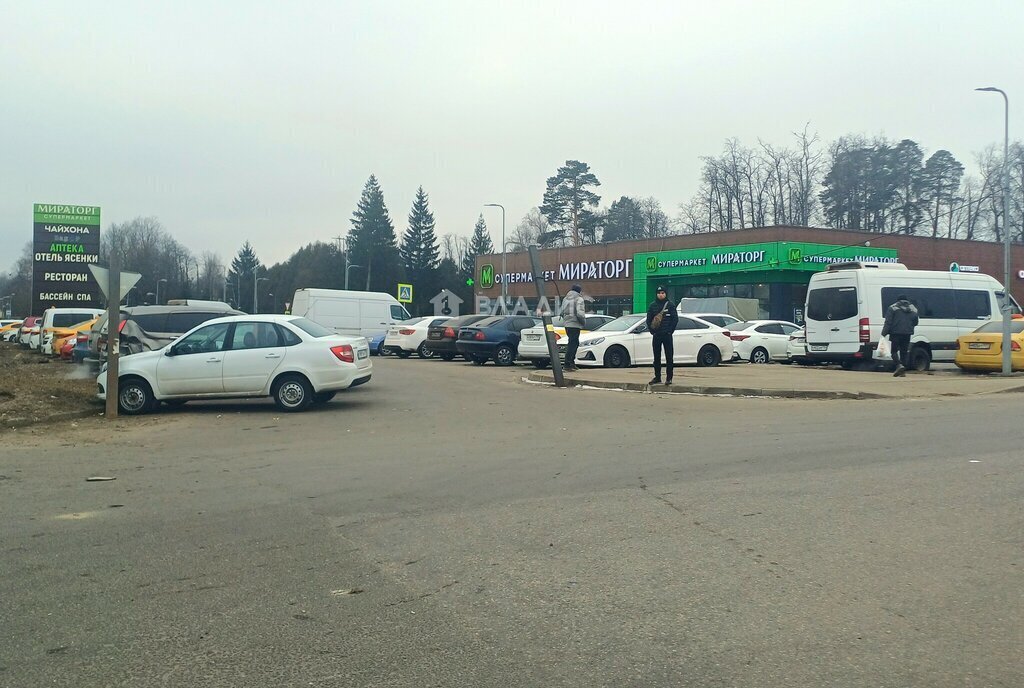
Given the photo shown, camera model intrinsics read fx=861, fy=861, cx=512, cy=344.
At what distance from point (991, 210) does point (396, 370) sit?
2364 inches

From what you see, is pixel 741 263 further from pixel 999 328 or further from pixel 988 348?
pixel 988 348

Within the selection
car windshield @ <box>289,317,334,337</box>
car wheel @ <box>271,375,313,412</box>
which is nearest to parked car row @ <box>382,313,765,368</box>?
car windshield @ <box>289,317,334,337</box>

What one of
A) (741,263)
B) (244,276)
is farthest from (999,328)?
(244,276)

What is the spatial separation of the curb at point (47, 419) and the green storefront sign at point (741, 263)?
38.3 metres

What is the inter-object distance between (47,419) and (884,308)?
17.7 m

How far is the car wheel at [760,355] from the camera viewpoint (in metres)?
26.0

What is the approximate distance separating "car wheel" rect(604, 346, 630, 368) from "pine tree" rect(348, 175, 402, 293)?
236ft

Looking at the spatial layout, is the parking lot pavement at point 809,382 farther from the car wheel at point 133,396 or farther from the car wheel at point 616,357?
the car wheel at point 133,396

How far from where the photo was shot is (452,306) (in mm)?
37406

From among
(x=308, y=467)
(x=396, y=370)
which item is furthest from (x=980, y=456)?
(x=396, y=370)

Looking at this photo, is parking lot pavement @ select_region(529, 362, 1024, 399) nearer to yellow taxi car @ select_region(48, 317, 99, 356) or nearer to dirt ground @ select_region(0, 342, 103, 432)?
dirt ground @ select_region(0, 342, 103, 432)

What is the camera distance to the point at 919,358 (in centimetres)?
2061

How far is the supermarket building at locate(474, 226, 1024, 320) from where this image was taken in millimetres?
46312

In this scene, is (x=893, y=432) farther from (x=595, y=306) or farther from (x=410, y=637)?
(x=595, y=306)
